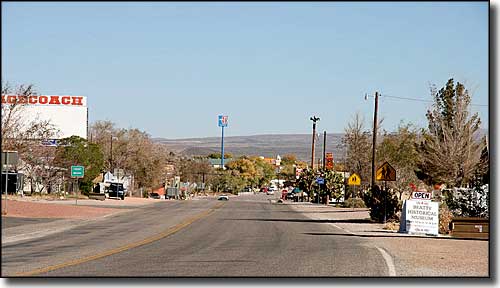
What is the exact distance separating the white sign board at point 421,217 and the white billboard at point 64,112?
63946 mm

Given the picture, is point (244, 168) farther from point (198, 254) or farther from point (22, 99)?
point (198, 254)

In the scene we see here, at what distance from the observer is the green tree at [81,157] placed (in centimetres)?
7338

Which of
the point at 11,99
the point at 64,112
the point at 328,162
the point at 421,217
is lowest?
the point at 421,217

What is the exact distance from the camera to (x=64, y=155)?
73250 mm

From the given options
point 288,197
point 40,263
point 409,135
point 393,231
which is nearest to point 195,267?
point 40,263

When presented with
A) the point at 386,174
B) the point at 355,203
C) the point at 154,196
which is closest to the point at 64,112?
the point at 154,196

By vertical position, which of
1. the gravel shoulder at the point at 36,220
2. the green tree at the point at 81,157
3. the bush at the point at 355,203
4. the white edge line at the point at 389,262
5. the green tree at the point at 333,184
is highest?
the green tree at the point at 81,157

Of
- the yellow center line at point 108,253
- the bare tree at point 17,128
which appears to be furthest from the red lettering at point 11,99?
the yellow center line at point 108,253

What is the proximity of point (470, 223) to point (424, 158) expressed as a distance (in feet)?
70.4

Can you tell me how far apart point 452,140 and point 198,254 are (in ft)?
93.5

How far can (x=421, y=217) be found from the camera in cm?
2984

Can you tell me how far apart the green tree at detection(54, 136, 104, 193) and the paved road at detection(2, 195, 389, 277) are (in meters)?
42.8

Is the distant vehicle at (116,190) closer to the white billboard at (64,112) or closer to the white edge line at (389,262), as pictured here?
the white billboard at (64,112)

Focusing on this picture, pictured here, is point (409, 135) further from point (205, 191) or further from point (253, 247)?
point (205, 191)
